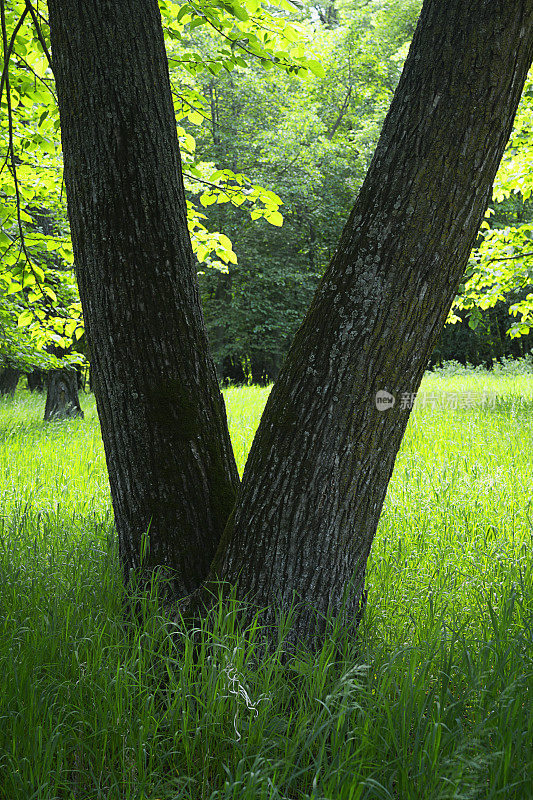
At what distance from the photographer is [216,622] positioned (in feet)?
7.66

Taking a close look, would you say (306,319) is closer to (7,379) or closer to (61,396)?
(61,396)

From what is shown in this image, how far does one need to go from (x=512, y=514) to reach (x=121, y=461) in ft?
A: 9.77

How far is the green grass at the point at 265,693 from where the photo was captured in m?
1.81

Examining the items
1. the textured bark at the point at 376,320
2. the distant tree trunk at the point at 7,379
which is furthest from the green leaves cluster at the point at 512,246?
the distant tree trunk at the point at 7,379

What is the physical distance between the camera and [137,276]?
8.82ft

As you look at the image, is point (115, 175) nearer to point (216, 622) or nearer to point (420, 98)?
point (420, 98)

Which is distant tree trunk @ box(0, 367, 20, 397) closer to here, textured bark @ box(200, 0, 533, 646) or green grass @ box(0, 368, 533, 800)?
green grass @ box(0, 368, 533, 800)

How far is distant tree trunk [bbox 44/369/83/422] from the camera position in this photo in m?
11.3

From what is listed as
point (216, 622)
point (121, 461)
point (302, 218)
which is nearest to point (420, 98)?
point (121, 461)

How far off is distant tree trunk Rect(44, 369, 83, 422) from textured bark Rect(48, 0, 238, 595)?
8956 millimetres

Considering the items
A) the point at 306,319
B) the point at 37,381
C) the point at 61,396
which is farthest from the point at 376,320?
the point at 37,381

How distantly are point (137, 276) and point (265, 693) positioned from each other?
1784 millimetres

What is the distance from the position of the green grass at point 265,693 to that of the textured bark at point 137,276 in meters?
0.46

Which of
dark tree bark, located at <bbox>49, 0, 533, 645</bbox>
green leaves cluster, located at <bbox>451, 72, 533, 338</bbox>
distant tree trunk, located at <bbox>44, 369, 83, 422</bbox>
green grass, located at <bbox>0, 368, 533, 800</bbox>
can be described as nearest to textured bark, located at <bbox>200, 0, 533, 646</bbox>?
dark tree bark, located at <bbox>49, 0, 533, 645</bbox>
